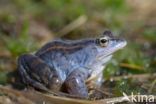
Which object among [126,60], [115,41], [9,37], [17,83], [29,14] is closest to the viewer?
[115,41]

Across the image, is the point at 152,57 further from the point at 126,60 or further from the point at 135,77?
the point at 135,77

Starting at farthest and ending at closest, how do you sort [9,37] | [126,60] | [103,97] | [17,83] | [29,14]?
[29,14]
[9,37]
[126,60]
[17,83]
[103,97]

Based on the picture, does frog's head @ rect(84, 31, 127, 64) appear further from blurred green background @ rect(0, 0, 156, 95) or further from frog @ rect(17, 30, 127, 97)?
blurred green background @ rect(0, 0, 156, 95)

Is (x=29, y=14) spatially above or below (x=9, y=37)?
above

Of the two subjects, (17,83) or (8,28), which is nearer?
(17,83)

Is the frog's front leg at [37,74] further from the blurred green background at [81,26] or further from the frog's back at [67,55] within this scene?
the blurred green background at [81,26]

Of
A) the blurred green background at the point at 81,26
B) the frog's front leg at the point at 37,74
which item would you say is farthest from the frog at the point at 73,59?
the blurred green background at the point at 81,26

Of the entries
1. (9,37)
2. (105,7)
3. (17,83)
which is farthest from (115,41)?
(105,7)

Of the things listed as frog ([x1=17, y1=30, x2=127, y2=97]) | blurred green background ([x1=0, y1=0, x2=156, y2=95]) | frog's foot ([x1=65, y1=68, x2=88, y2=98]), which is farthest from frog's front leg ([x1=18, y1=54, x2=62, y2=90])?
blurred green background ([x1=0, y1=0, x2=156, y2=95])
